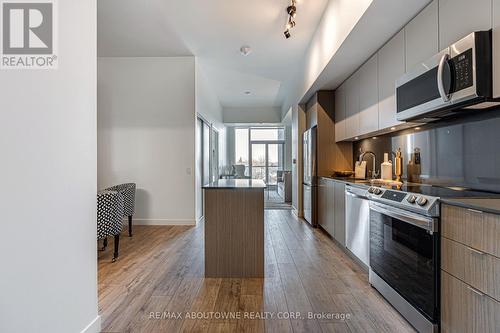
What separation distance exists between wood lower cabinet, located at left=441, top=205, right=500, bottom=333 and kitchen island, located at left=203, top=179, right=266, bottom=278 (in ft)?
5.22

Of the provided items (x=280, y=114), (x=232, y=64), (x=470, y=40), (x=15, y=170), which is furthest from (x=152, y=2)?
(x=280, y=114)

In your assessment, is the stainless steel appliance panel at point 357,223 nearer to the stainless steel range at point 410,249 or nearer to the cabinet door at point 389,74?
the stainless steel range at point 410,249

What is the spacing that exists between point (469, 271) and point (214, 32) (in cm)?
408

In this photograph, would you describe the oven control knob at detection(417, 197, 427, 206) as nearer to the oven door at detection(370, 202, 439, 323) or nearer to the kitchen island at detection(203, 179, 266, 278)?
the oven door at detection(370, 202, 439, 323)

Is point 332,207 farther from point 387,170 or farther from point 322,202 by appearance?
point 387,170

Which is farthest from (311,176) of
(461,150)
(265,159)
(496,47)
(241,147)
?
(241,147)

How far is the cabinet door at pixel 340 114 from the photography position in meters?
4.31

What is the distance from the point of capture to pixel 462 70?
1.71 metres

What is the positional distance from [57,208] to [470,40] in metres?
2.57

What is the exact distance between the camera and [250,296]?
7.82 ft

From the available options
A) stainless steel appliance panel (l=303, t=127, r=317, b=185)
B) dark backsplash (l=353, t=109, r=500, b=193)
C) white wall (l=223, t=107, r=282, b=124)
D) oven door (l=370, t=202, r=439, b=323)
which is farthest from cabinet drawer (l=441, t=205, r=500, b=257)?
white wall (l=223, t=107, r=282, b=124)

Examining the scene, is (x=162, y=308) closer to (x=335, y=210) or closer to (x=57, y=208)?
(x=57, y=208)

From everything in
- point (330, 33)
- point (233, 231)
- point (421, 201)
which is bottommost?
point (233, 231)

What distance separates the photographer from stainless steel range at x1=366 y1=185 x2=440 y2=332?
67.2 inches
